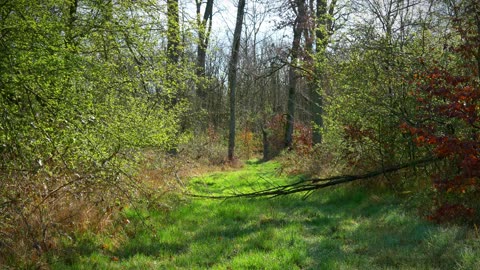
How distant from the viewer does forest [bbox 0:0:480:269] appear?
502 centimetres

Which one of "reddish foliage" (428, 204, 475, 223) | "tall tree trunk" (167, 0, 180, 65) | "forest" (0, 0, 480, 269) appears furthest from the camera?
"tall tree trunk" (167, 0, 180, 65)

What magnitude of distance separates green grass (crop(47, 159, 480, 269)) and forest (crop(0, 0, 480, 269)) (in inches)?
1.3

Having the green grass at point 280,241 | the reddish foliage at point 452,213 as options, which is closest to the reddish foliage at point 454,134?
the reddish foliage at point 452,213

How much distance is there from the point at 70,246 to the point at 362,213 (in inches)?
215

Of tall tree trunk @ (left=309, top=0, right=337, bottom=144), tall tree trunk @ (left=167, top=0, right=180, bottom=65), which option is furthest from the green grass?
tall tree trunk @ (left=309, top=0, right=337, bottom=144)

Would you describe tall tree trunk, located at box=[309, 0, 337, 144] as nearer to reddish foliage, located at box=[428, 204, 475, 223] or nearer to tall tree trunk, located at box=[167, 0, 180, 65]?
tall tree trunk, located at box=[167, 0, 180, 65]

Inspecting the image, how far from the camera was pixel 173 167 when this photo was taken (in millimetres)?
11516

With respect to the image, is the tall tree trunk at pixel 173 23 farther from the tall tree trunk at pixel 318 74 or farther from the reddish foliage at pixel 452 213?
the reddish foliage at pixel 452 213

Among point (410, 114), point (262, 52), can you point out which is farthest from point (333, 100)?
point (262, 52)

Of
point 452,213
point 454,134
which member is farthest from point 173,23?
point 452,213

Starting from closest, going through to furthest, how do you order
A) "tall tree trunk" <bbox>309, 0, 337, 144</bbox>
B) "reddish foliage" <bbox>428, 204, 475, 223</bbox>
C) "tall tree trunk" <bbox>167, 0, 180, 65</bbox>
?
"reddish foliage" <bbox>428, 204, 475, 223</bbox> < "tall tree trunk" <bbox>167, 0, 180, 65</bbox> < "tall tree trunk" <bbox>309, 0, 337, 144</bbox>

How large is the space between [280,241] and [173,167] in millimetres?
5530

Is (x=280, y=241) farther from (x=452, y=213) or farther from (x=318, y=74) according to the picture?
(x=318, y=74)

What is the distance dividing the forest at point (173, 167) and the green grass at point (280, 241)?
0.03m
